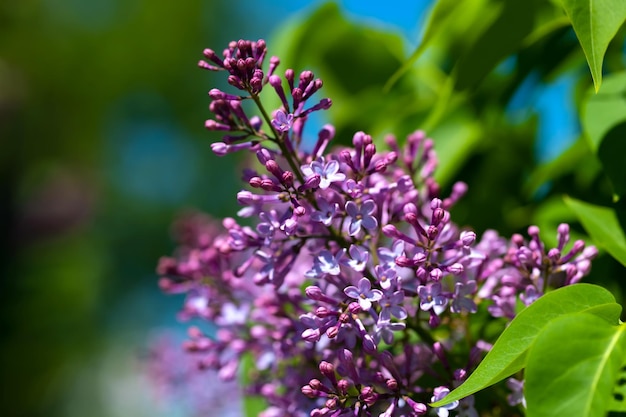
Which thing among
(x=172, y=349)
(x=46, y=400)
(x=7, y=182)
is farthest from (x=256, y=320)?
(x=46, y=400)

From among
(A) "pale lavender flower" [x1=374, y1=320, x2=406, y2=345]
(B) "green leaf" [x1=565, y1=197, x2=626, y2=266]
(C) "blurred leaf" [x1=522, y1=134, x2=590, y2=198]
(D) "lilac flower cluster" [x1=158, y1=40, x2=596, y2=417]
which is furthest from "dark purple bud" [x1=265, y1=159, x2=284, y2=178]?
(C) "blurred leaf" [x1=522, y1=134, x2=590, y2=198]

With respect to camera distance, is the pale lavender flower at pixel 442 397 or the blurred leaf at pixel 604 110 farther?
the blurred leaf at pixel 604 110

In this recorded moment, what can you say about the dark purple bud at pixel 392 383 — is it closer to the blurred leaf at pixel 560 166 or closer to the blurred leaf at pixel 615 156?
the blurred leaf at pixel 615 156

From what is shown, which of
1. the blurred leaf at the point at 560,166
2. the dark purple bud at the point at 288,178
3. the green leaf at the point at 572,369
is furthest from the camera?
the blurred leaf at the point at 560,166

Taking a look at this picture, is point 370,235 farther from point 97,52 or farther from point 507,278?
point 97,52

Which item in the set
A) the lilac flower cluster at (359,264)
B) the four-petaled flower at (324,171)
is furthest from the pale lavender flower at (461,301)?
the four-petaled flower at (324,171)

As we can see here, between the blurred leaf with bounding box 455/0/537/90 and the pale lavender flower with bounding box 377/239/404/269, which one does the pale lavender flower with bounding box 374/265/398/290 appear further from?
the blurred leaf with bounding box 455/0/537/90

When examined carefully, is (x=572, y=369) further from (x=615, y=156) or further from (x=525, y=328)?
(x=615, y=156)
